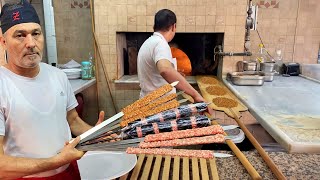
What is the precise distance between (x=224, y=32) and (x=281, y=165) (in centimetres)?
207

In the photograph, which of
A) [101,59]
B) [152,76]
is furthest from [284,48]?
[101,59]

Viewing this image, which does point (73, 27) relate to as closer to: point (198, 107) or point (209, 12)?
point (209, 12)

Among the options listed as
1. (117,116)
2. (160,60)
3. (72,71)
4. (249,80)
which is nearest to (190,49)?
(249,80)

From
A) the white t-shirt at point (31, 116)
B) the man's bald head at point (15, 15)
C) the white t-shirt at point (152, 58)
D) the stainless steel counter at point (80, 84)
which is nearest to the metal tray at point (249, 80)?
the white t-shirt at point (152, 58)

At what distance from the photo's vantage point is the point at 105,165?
42.9 inches

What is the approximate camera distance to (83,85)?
2.74 m

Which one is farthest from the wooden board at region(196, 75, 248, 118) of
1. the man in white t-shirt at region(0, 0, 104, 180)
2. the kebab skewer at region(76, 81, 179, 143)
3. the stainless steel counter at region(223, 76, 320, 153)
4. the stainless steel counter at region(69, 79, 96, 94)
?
the stainless steel counter at region(69, 79, 96, 94)

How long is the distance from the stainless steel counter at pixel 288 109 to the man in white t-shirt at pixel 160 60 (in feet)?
1.60

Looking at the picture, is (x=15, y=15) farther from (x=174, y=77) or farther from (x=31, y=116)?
(x=174, y=77)

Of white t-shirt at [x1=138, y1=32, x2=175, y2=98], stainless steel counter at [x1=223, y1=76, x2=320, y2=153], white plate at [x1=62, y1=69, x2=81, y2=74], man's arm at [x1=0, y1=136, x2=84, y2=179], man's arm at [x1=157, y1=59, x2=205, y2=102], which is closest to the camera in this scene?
man's arm at [x1=0, y1=136, x2=84, y2=179]

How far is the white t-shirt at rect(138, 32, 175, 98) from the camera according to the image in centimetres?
212

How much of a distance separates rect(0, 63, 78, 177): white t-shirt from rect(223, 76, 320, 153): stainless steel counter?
3.61 feet

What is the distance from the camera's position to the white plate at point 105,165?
1.01 meters

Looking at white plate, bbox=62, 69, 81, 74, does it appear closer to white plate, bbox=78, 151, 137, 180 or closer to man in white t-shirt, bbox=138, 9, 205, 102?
man in white t-shirt, bbox=138, 9, 205, 102
